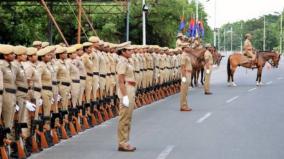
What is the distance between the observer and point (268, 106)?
23781 mm

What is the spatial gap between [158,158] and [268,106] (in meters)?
11.7

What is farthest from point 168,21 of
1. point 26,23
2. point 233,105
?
point 233,105

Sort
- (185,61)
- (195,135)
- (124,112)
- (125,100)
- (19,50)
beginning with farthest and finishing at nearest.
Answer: (185,61), (195,135), (124,112), (125,100), (19,50)

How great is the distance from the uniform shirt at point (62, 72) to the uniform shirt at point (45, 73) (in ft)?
3.07

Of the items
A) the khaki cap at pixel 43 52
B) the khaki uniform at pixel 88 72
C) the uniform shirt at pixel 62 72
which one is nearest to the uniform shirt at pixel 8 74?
the khaki cap at pixel 43 52

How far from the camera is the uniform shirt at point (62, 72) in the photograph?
15812 mm

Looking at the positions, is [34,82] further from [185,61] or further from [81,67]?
[185,61]

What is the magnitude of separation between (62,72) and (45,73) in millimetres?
1236

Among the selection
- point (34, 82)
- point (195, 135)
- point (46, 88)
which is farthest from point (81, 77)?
point (34, 82)

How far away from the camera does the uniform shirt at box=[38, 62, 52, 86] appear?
14.6 meters

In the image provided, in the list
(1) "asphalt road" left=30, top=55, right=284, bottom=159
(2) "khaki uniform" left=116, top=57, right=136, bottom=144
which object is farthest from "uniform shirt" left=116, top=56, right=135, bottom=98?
(1) "asphalt road" left=30, top=55, right=284, bottom=159

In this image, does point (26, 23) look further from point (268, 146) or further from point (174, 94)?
point (268, 146)

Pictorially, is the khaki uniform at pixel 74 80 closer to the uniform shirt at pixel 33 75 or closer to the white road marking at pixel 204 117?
the uniform shirt at pixel 33 75

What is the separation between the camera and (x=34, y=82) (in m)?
14.0
